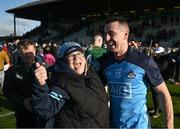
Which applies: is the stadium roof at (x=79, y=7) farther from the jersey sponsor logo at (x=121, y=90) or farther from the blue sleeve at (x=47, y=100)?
the blue sleeve at (x=47, y=100)

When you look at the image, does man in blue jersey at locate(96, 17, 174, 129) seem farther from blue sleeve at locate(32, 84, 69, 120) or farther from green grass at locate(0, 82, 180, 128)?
green grass at locate(0, 82, 180, 128)

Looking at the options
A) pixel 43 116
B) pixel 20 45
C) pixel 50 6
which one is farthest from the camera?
pixel 50 6

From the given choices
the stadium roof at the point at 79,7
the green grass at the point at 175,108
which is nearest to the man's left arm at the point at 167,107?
the green grass at the point at 175,108

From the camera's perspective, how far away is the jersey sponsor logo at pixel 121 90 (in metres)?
3.90

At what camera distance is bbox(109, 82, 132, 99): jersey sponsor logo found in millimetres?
3902

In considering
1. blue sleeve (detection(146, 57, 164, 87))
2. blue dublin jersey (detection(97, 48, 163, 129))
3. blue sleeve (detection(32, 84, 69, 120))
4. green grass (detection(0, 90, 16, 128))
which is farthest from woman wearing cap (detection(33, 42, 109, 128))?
green grass (detection(0, 90, 16, 128))

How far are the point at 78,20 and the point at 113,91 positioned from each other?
5403 cm

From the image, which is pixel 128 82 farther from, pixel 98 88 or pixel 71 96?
pixel 71 96

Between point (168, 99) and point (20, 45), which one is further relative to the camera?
point (20, 45)

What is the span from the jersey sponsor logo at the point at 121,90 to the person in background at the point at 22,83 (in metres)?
1.14

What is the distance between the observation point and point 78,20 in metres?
57.7

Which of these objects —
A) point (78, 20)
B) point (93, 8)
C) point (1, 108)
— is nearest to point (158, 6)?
point (93, 8)

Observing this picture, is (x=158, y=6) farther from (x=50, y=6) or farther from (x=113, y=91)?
(x=113, y=91)

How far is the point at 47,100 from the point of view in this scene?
10.3ft
